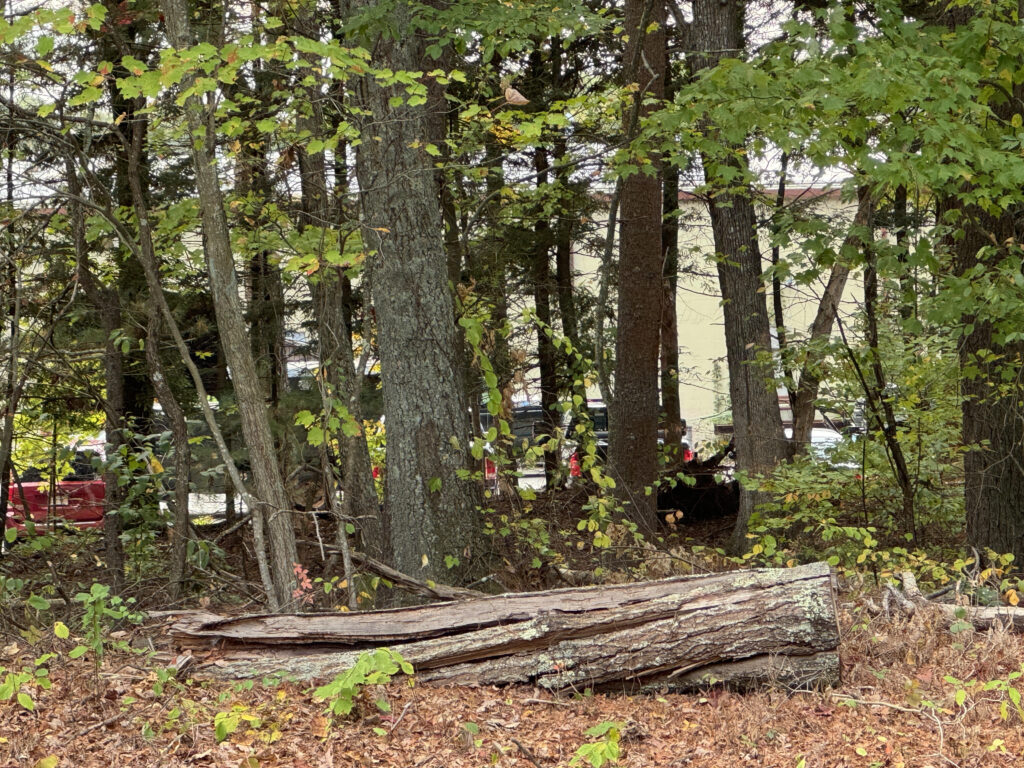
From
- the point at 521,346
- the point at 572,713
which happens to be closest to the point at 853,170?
the point at 572,713

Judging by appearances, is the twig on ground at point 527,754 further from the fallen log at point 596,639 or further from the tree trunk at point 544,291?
the tree trunk at point 544,291

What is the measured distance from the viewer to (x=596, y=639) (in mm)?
5215

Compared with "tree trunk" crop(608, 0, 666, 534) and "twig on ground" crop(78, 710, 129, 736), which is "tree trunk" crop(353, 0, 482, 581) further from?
"tree trunk" crop(608, 0, 666, 534)

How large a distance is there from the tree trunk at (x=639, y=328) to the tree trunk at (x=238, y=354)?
5.19 metres

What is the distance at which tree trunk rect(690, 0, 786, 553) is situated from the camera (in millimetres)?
12203

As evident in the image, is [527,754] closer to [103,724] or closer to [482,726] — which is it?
[482,726]

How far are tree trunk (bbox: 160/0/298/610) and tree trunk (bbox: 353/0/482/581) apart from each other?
1.00m

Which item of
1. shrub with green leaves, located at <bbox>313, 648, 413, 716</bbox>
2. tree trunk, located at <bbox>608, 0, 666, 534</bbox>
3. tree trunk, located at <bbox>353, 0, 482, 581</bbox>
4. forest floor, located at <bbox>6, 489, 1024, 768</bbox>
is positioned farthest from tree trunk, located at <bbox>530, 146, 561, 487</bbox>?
shrub with green leaves, located at <bbox>313, 648, 413, 716</bbox>

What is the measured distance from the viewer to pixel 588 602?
5.38 metres

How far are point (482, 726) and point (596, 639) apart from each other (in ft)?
2.73

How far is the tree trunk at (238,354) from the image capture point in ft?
22.2

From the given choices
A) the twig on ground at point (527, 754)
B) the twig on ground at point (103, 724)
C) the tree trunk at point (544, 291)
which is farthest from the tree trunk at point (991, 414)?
the tree trunk at point (544, 291)

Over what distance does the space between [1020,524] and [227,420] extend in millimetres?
8763

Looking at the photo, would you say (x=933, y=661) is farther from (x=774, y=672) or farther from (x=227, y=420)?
(x=227, y=420)
